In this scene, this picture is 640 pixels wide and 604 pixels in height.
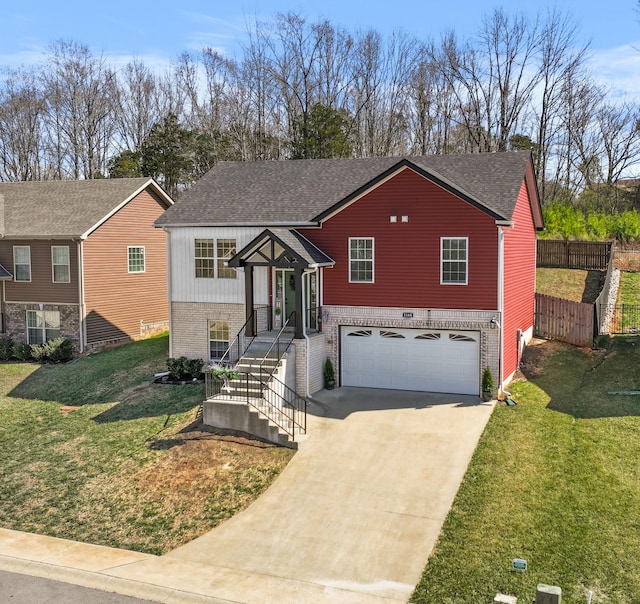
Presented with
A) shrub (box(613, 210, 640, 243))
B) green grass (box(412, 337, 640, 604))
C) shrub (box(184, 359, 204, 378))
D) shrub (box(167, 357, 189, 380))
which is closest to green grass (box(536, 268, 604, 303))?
shrub (box(613, 210, 640, 243))

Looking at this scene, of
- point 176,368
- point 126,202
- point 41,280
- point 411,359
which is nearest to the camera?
point 411,359

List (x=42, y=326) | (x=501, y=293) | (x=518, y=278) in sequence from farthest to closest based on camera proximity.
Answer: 1. (x=42, y=326)
2. (x=518, y=278)
3. (x=501, y=293)

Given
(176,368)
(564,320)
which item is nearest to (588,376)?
(564,320)

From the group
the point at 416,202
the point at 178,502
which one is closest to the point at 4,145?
the point at 416,202

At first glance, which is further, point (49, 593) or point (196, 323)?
point (196, 323)

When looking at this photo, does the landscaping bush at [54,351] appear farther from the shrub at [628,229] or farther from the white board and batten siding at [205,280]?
the shrub at [628,229]

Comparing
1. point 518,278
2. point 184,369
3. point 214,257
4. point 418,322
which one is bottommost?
point 184,369

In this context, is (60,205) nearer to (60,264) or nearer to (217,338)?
(60,264)
